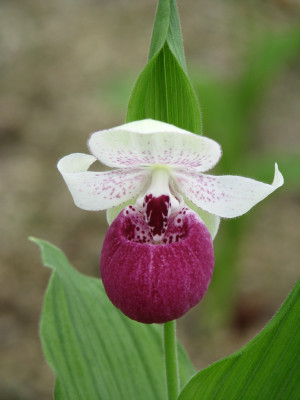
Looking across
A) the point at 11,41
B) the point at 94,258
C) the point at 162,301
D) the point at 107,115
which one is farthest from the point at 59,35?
the point at 162,301

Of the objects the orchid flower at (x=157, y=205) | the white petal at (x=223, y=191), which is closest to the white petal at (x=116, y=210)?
the orchid flower at (x=157, y=205)

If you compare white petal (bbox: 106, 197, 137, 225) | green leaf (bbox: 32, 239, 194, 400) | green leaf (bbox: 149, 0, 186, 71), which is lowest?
green leaf (bbox: 32, 239, 194, 400)

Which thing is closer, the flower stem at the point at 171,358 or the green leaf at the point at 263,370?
the green leaf at the point at 263,370

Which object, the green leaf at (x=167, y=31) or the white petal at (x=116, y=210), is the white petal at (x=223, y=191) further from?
the green leaf at (x=167, y=31)

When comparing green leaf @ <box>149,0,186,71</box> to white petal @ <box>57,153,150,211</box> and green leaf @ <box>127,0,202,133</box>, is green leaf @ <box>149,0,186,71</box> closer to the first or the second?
green leaf @ <box>127,0,202,133</box>

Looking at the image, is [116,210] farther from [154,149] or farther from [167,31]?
[167,31]

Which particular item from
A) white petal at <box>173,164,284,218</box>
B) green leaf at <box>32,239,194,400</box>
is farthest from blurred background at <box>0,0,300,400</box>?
white petal at <box>173,164,284,218</box>
